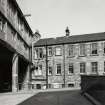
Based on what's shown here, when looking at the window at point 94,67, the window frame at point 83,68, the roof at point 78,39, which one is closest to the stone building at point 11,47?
the roof at point 78,39

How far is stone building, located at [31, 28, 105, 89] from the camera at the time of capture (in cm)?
2908

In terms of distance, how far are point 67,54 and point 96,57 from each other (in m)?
4.89

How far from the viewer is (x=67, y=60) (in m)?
30.9

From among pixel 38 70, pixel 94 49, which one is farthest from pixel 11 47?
pixel 94 49

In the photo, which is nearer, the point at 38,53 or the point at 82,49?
the point at 82,49

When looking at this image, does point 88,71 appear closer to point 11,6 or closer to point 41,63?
point 41,63

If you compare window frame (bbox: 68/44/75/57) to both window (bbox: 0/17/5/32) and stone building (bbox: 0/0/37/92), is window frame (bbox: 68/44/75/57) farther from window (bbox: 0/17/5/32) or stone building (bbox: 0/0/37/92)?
window (bbox: 0/17/5/32)

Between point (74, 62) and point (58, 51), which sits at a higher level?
point (58, 51)

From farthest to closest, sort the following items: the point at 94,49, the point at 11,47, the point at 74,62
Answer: the point at 74,62 → the point at 94,49 → the point at 11,47

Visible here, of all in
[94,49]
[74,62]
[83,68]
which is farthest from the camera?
[74,62]

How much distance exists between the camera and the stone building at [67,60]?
1145 inches

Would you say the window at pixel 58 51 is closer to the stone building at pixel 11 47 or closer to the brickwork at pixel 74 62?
the brickwork at pixel 74 62

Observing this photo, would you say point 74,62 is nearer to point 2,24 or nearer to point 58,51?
point 58,51

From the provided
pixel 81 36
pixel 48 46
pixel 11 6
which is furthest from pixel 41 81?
pixel 11 6
